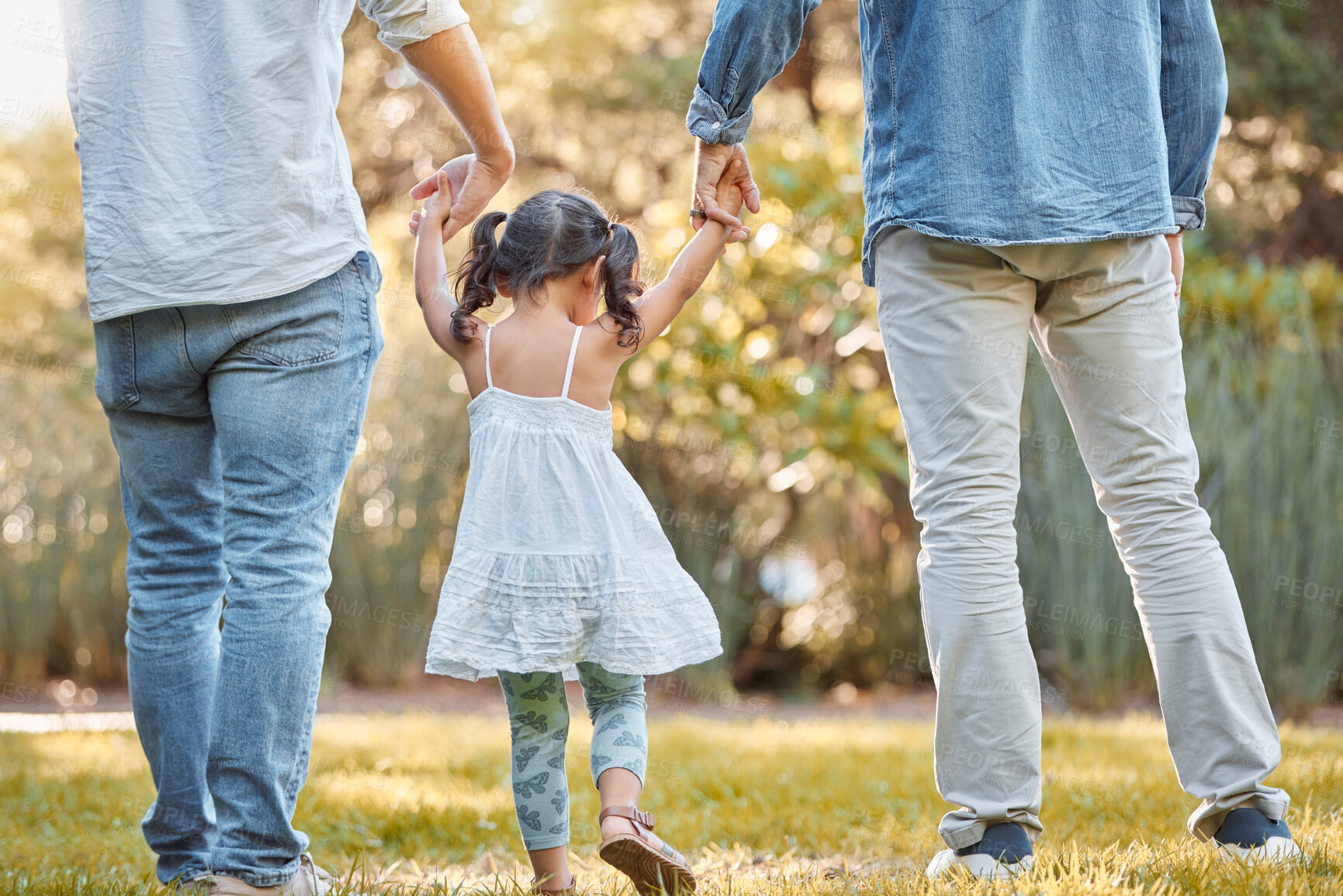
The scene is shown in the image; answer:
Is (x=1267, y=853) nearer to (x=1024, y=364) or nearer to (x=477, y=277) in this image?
(x=1024, y=364)

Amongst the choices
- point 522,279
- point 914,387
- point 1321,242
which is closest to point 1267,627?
point 914,387

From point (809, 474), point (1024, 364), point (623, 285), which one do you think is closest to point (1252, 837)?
point (1024, 364)

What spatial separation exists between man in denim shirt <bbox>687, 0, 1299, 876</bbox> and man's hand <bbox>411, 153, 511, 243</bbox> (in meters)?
0.72

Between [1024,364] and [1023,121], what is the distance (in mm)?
385

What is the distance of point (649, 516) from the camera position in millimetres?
2068

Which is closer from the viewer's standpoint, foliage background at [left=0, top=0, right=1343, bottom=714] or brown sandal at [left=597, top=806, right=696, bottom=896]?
brown sandal at [left=597, top=806, right=696, bottom=896]

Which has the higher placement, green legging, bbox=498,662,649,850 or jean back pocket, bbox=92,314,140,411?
jean back pocket, bbox=92,314,140,411

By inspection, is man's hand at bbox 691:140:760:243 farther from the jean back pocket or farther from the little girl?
the jean back pocket

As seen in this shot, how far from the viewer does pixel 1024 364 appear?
1.87 metres

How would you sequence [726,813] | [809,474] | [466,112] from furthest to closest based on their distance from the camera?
[809,474] < [726,813] < [466,112]

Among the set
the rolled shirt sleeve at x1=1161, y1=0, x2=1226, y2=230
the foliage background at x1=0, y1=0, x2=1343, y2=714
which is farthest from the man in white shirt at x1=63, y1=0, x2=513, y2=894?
the foliage background at x1=0, y1=0, x2=1343, y2=714

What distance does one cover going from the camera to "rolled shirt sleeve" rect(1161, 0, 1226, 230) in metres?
1.99

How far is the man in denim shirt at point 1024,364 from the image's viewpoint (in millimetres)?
1796

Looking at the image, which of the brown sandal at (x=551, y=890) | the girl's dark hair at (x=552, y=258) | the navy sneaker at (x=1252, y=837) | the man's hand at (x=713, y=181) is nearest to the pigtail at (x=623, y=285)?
the girl's dark hair at (x=552, y=258)
